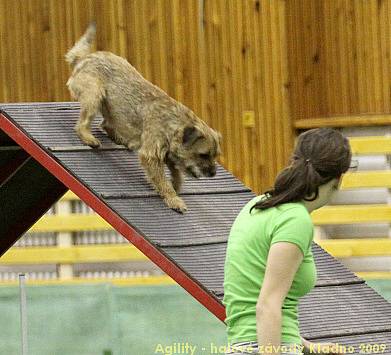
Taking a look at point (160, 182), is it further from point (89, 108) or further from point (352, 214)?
point (352, 214)

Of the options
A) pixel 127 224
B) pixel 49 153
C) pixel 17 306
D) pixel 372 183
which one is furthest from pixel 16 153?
pixel 372 183

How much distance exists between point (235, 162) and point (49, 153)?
3552 millimetres

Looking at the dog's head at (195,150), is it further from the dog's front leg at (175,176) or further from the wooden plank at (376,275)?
the wooden plank at (376,275)

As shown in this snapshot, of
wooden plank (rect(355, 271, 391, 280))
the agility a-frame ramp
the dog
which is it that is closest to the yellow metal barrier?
wooden plank (rect(355, 271, 391, 280))

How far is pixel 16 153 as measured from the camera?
7.18m

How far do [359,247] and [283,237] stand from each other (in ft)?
18.3

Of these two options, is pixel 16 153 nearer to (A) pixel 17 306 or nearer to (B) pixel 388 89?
(A) pixel 17 306

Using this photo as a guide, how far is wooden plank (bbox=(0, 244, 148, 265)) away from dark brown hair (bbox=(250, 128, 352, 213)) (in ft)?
18.9

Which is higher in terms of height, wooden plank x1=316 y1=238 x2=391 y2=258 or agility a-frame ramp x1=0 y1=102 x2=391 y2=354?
agility a-frame ramp x1=0 y1=102 x2=391 y2=354

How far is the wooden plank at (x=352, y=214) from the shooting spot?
9211 mm

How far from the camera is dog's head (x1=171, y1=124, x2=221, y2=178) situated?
22.1ft

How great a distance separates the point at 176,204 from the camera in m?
6.54

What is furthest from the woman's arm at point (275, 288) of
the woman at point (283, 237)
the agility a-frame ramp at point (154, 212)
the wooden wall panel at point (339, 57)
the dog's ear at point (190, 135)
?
the wooden wall panel at point (339, 57)

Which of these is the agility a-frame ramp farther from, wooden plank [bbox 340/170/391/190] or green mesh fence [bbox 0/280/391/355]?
wooden plank [bbox 340/170/391/190]
